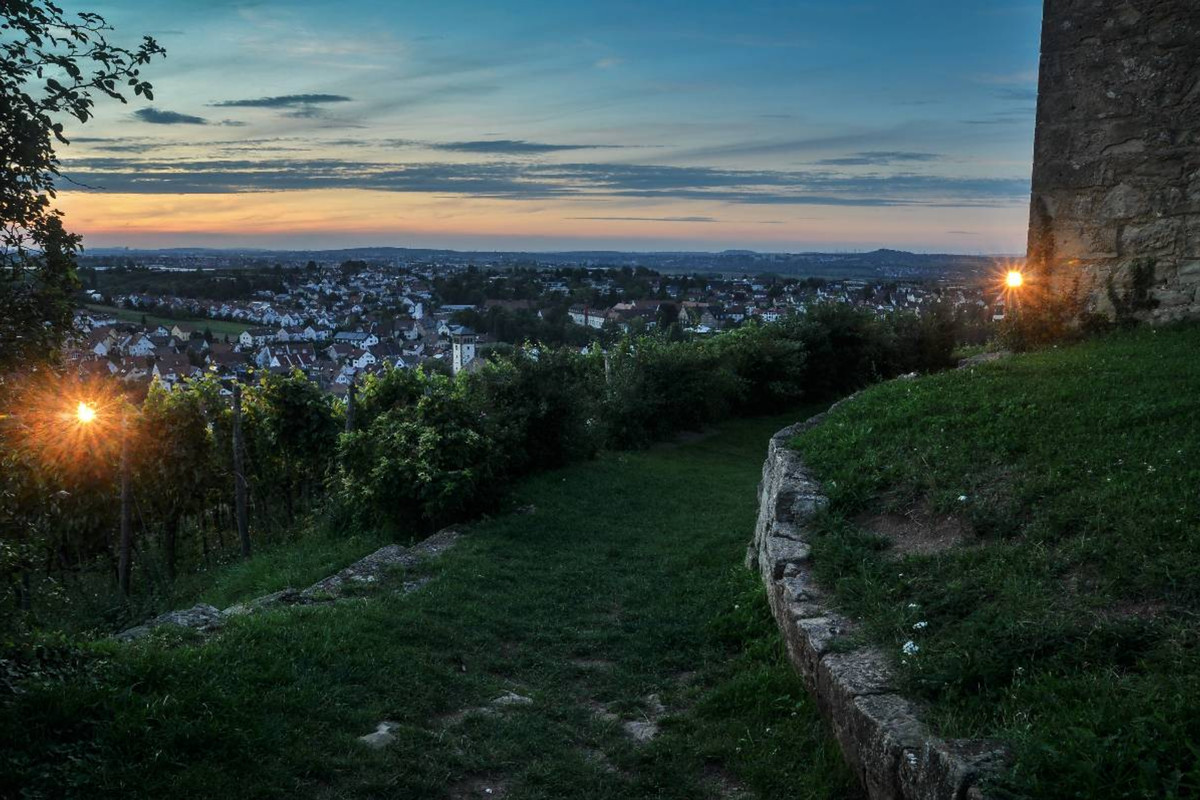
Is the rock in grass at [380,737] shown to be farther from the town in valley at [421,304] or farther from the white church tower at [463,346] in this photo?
the white church tower at [463,346]

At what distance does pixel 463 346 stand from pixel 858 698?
29434 mm

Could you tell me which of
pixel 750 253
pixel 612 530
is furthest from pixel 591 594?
pixel 750 253

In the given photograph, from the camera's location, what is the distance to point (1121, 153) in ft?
35.6

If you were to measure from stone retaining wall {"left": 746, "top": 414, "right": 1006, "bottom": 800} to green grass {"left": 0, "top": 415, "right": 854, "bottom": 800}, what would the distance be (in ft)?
0.79

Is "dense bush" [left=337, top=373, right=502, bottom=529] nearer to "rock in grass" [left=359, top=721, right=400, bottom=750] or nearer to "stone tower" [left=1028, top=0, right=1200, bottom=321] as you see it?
"rock in grass" [left=359, top=721, right=400, bottom=750]

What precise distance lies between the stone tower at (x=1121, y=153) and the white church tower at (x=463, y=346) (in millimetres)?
18116

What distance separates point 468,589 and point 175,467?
7.01 m

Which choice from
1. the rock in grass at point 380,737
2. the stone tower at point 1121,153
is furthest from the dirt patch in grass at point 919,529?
the stone tower at point 1121,153

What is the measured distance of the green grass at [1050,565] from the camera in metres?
3.40

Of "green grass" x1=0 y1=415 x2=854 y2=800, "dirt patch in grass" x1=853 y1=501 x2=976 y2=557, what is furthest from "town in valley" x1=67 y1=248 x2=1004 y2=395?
"dirt patch in grass" x1=853 y1=501 x2=976 y2=557

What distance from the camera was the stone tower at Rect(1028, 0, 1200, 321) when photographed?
1038 cm

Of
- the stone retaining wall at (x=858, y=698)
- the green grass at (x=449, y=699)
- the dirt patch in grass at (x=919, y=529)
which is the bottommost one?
the green grass at (x=449, y=699)

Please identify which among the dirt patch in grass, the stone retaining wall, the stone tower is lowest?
the stone retaining wall

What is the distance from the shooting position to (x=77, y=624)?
29.5 feet
